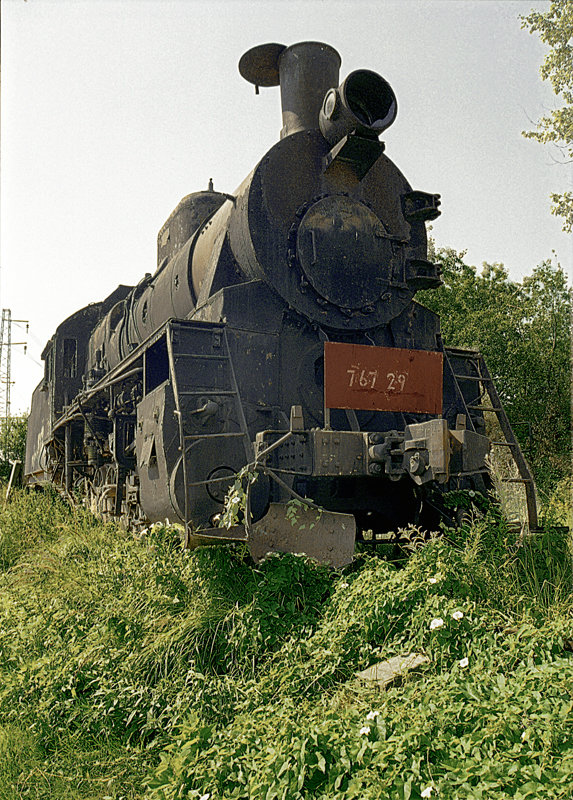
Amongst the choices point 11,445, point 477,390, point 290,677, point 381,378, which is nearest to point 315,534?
point 290,677

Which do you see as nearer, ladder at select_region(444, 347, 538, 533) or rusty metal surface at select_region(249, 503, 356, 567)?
rusty metal surface at select_region(249, 503, 356, 567)

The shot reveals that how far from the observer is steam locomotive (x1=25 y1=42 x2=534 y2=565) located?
15.3 ft

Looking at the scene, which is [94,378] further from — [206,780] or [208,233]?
[206,780]

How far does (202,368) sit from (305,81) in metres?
2.92

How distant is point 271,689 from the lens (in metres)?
3.70

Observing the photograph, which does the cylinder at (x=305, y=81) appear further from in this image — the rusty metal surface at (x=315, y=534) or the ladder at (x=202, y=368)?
the rusty metal surface at (x=315, y=534)

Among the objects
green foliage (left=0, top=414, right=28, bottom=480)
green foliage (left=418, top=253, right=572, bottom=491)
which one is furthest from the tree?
green foliage (left=0, top=414, right=28, bottom=480)

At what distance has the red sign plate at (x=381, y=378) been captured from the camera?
16.8ft

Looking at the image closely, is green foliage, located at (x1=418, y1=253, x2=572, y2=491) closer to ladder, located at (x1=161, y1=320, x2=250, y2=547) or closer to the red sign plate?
the red sign plate

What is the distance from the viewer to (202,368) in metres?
5.24

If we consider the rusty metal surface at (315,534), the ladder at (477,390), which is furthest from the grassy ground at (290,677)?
the ladder at (477,390)

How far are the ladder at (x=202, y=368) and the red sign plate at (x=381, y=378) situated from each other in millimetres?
698

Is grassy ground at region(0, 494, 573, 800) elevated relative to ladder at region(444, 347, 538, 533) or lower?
lower

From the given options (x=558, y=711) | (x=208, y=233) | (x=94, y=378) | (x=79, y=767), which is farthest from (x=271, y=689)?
(x=94, y=378)
